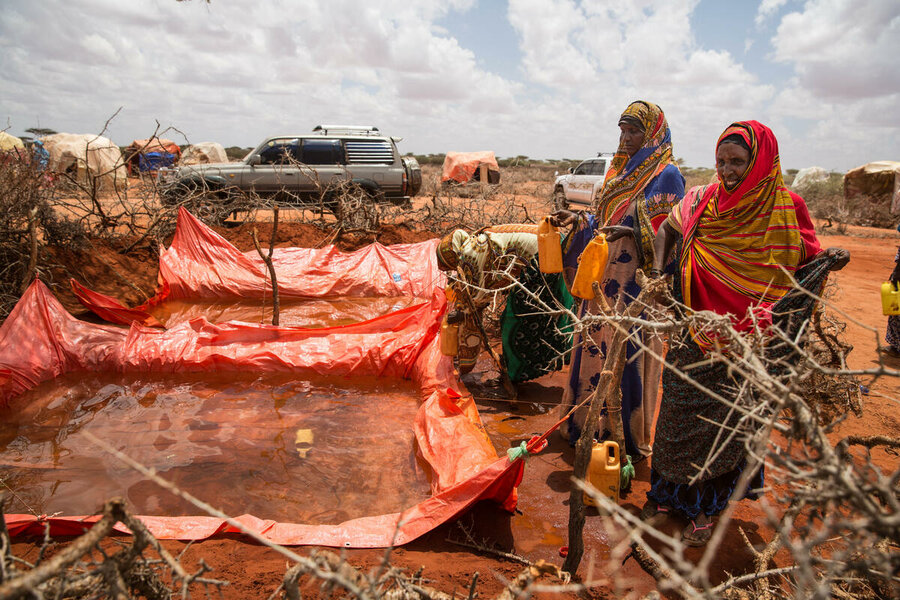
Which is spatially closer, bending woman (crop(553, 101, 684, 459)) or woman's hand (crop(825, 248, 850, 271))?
woman's hand (crop(825, 248, 850, 271))

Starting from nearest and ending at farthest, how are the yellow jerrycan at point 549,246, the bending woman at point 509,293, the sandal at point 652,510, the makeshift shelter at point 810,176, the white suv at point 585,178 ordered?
1. the sandal at point 652,510
2. the yellow jerrycan at point 549,246
3. the bending woman at point 509,293
4. the white suv at point 585,178
5. the makeshift shelter at point 810,176

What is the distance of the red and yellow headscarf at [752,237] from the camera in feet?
6.81

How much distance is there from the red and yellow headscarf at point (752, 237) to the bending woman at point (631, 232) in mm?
394

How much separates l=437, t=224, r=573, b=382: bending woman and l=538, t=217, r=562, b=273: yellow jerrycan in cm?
45

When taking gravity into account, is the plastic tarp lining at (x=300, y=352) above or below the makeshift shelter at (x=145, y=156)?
below

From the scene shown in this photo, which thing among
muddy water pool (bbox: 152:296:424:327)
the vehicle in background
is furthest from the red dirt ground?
the vehicle in background

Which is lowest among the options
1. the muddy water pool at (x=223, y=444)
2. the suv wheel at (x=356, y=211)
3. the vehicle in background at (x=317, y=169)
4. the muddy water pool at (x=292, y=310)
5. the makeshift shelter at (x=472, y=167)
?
the muddy water pool at (x=223, y=444)

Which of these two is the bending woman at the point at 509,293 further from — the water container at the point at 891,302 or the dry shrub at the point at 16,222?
the dry shrub at the point at 16,222

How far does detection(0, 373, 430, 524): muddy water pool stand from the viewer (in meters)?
2.64

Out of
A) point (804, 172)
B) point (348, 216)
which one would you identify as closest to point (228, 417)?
point (348, 216)

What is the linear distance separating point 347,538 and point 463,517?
0.56 metres

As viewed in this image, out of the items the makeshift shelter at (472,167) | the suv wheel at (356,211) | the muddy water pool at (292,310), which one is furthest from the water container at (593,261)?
the makeshift shelter at (472,167)

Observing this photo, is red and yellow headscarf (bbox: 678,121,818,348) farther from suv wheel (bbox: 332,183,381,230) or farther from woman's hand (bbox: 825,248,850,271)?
suv wheel (bbox: 332,183,381,230)

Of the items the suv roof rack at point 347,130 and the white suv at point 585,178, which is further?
the white suv at point 585,178
